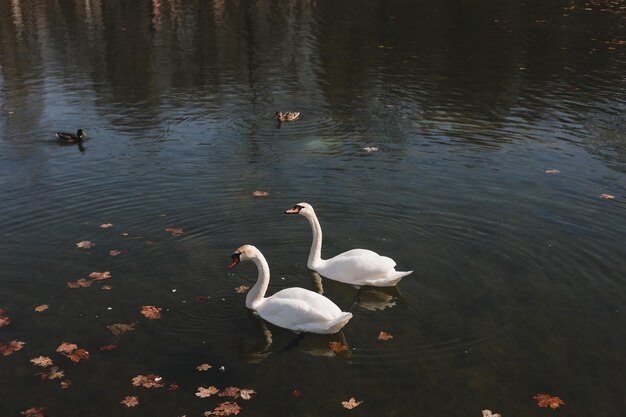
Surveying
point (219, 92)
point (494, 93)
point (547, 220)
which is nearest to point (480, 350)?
point (547, 220)

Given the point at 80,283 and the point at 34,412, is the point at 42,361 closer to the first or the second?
the point at 34,412

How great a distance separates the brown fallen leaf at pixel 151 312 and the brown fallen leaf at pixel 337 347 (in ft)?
10.3

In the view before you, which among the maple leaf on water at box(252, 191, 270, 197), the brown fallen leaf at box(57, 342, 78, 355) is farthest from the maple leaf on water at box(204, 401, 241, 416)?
the maple leaf on water at box(252, 191, 270, 197)

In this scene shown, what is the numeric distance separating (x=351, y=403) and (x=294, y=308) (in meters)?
2.12

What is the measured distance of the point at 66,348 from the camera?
35.7 feet

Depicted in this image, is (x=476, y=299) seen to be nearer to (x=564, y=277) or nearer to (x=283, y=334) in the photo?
(x=564, y=277)

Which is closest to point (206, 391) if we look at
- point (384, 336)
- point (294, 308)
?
point (294, 308)

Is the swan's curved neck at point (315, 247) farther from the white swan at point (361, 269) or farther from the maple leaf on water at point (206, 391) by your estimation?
the maple leaf on water at point (206, 391)

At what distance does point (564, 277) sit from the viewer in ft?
42.7

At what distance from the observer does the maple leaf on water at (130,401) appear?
962 cm

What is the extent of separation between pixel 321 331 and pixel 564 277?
522 centimetres

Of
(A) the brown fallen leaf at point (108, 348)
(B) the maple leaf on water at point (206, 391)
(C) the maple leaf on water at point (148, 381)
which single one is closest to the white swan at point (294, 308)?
(B) the maple leaf on water at point (206, 391)

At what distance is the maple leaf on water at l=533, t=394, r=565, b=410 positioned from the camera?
9.48m

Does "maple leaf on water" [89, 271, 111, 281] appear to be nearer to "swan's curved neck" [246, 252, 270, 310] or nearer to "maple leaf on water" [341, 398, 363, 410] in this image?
"swan's curved neck" [246, 252, 270, 310]
